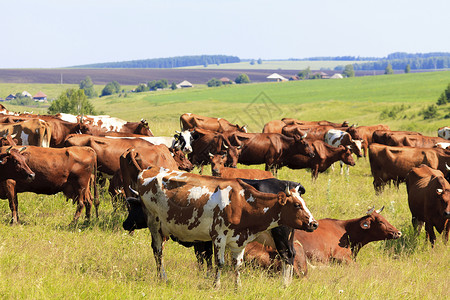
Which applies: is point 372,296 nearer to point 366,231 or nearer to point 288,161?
point 366,231

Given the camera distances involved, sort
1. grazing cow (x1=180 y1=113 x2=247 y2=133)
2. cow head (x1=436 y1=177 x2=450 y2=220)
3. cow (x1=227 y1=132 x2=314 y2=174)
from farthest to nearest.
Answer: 1. grazing cow (x1=180 y1=113 x2=247 y2=133)
2. cow (x1=227 y1=132 x2=314 y2=174)
3. cow head (x1=436 y1=177 x2=450 y2=220)

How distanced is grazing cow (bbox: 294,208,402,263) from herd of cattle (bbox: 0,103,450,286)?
2 centimetres

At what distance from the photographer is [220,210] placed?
702 centimetres

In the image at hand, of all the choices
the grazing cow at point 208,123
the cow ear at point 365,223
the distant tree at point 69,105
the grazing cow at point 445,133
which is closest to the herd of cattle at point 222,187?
the cow ear at point 365,223

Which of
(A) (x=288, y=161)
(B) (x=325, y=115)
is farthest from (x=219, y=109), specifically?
(A) (x=288, y=161)

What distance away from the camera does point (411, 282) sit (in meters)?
8.22

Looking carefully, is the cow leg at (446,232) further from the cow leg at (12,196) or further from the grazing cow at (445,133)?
the grazing cow at (445,133)

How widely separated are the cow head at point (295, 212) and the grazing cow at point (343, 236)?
2.07 meters

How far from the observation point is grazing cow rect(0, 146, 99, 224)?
1049 centimetres

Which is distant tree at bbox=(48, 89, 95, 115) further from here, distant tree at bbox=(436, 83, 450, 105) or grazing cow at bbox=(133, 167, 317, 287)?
distant tree at bbox=(436, 83, 450, 105)

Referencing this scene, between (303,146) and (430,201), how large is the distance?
8241 millimetres

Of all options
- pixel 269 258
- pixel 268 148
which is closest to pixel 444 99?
pixel 268 148

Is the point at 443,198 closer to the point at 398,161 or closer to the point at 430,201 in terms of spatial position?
the point at 430,201

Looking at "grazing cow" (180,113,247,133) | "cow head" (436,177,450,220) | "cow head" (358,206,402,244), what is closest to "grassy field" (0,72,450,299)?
"cow head" (358,206,402,244)
